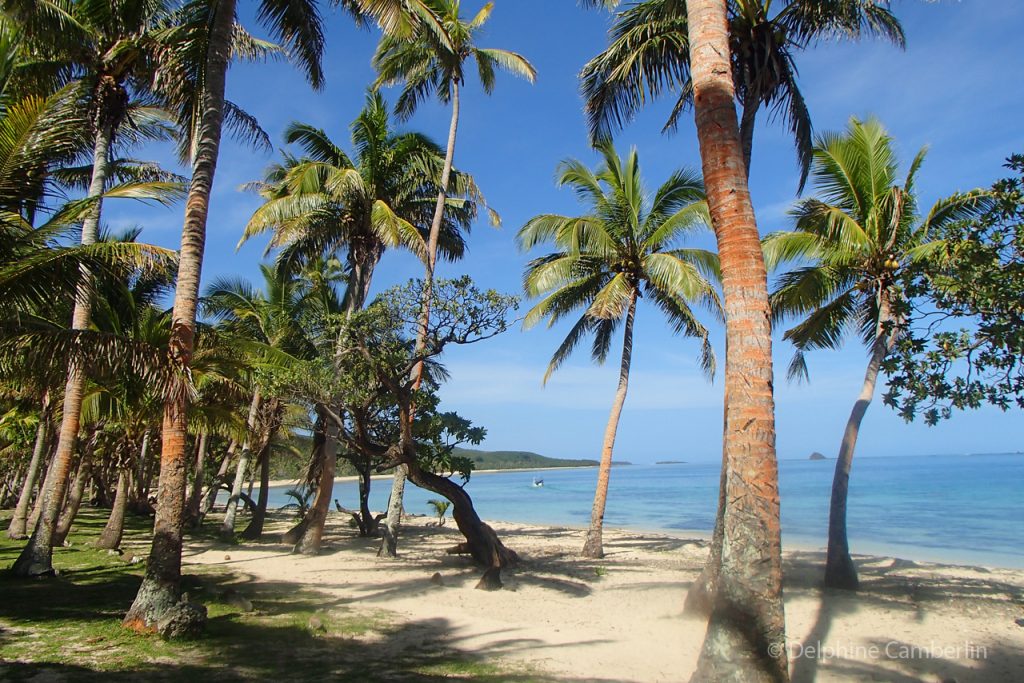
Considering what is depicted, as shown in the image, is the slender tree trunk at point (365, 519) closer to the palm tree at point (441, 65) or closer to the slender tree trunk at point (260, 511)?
the slender tree trunk at point (260, 511)

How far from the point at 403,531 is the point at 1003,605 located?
1669 centimetres

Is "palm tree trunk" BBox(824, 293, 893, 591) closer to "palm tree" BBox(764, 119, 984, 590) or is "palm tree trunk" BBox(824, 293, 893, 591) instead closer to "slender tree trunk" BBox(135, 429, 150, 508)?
"palm tree" BBox(764, 119, 984, 590)

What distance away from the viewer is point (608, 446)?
49.5ft

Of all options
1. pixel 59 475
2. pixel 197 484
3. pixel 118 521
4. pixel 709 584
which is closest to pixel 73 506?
pixel 118 521

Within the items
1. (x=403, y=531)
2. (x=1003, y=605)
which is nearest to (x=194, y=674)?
(x=1003, y=605)

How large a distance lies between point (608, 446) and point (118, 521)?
37.6 ft

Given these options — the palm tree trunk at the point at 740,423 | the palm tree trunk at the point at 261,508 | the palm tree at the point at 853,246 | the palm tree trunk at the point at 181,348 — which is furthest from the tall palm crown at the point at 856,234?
the palm tree trunk at the point at 261,508

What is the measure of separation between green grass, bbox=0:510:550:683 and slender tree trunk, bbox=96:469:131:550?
3.40 metres

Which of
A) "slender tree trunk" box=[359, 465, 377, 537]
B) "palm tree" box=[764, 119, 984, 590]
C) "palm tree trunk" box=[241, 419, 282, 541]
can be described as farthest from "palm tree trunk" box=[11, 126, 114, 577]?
"palm tree" box=[764, 119, 984, 590]

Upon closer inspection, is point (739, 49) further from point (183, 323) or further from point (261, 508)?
point (261, 508)

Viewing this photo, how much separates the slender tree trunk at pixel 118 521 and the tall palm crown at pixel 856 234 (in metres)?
15.2

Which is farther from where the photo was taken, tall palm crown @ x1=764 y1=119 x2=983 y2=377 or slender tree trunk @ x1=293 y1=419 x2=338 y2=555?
slender tree trunk @ x1=293 y1=419 x2=338 y2=555

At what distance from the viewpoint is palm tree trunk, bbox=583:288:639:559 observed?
14.9 meters

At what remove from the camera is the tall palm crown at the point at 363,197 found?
14.7m
